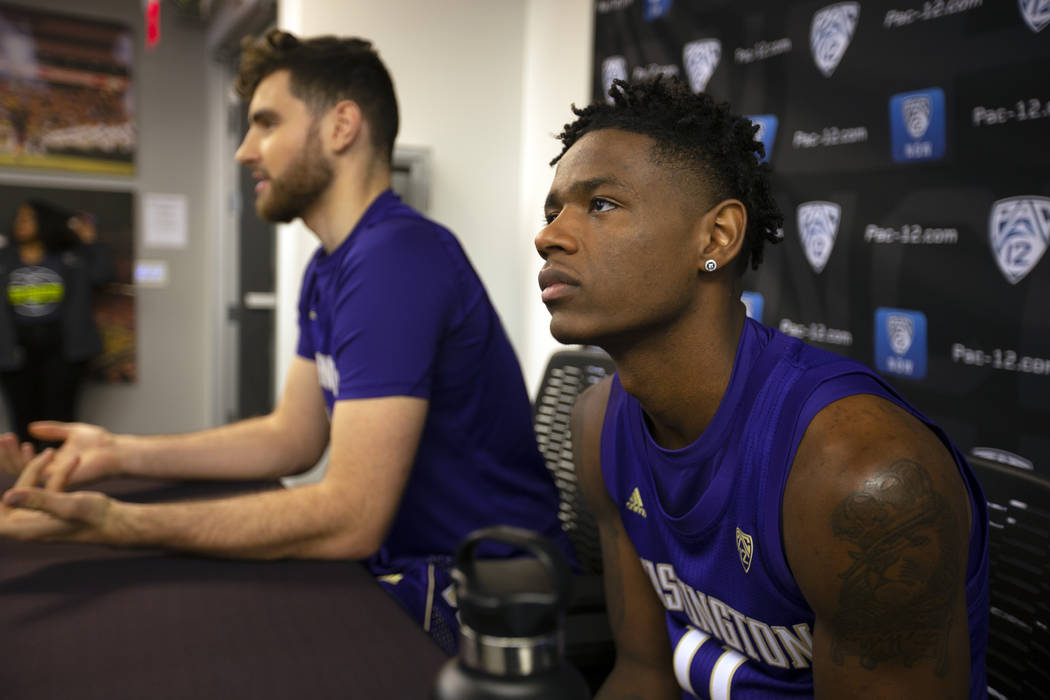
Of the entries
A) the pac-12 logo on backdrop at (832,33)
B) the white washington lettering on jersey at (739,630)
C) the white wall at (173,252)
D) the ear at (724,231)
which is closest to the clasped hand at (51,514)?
the white washington lettering on jersey at (739,630)

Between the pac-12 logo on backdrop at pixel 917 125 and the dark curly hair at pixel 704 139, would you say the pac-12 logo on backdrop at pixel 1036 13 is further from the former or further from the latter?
the dark curly hair at pixel 704 139

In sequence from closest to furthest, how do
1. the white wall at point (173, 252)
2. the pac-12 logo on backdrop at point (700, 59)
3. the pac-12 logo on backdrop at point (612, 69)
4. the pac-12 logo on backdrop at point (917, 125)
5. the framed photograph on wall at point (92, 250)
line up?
the pac-12 logo on backdrop at point (917, 125) < the pac-12 logo on backdrop at point (700, 59) < the pac-12 logo on backdrop at point (612, 69) < the framed photograph on wall at point (92, 250) < the white wall at point (173, 252)

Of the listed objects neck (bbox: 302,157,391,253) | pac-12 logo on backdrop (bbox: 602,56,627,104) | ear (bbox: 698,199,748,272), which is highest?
pac-12 logo on backdrop (bbox: 602,56,627,104)

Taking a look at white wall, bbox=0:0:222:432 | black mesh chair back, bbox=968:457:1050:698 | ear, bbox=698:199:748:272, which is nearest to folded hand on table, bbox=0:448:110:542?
ear, bbox=698:199:748:272

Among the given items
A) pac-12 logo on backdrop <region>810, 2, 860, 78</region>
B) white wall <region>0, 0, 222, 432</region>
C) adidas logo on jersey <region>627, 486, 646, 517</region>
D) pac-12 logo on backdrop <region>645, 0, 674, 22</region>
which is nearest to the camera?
adidas logo on jersey <region>627, 486, 646, 517</region>

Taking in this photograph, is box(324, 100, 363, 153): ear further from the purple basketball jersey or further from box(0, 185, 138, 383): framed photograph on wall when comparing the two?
box(0, 185, 138, 383): framed photograph on wall

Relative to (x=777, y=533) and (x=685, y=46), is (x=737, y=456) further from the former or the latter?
(x=685, y=46)

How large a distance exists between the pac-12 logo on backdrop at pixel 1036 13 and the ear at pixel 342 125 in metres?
1.32

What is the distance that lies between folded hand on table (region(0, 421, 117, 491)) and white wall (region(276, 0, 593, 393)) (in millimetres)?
1766

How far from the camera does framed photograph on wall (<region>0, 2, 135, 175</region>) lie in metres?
4.32

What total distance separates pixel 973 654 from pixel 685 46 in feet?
6.79

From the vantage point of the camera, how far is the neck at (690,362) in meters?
0.86

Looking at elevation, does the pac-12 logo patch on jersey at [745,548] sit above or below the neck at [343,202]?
below

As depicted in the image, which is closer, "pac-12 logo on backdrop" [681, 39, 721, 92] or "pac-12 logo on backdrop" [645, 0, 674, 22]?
"pac-12 logo on backdrop" [681, 39, 721, 92]
